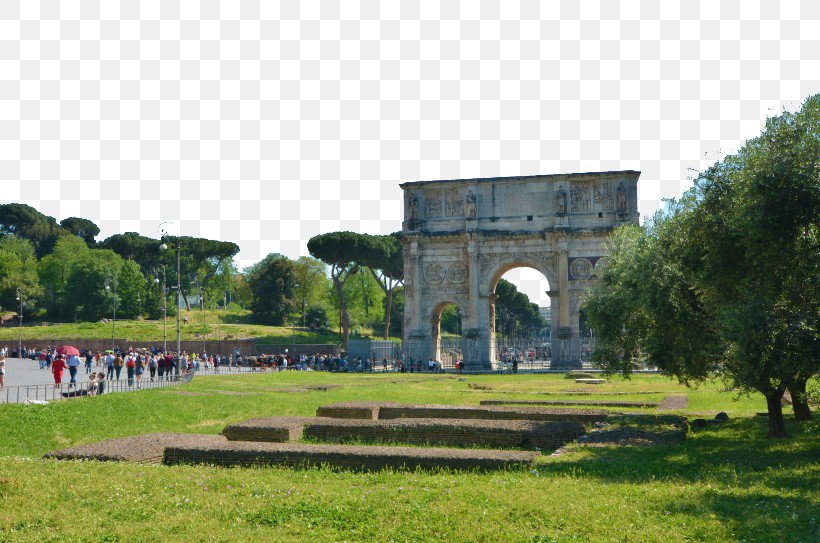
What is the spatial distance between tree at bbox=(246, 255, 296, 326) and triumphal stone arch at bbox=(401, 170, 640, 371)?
122 ft

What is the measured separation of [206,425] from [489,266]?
33.3 metres

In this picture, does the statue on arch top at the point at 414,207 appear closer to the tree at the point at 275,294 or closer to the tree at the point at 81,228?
→ the tree at the point at 275,294

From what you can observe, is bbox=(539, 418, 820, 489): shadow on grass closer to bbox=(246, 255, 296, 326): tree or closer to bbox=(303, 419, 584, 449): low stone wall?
bbox=(303, 419, 584, 449): low stone wall

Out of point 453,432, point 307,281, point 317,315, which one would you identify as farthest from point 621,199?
point 317,315

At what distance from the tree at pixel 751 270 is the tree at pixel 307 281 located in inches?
2639

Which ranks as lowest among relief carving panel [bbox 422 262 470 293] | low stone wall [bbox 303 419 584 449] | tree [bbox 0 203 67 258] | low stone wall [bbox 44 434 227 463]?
low stone wall [bbox 303 419 584 449]

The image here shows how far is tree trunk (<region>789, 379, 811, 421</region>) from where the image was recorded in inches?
571

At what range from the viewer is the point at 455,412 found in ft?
58.6

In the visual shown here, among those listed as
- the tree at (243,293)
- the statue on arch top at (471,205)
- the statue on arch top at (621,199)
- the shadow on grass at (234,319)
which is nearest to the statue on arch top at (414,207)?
the statue on arch top at (471,205)

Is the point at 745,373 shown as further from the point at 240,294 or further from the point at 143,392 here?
the point at 240,294

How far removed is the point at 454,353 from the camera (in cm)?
5691

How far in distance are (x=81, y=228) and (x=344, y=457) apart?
104m

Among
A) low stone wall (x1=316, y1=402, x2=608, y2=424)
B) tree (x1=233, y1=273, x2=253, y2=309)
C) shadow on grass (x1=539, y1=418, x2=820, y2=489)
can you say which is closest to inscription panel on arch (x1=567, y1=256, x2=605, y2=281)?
low stone wall (x1=316, y1=402, x2=608, y2=424)

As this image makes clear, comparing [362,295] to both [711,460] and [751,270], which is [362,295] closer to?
[751,270]
